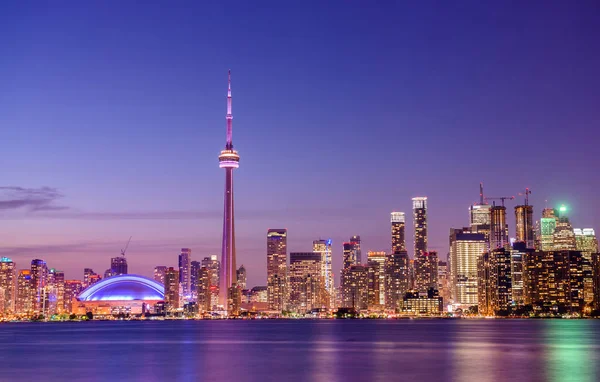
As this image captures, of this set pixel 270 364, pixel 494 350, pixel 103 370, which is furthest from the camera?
pixel 494 350

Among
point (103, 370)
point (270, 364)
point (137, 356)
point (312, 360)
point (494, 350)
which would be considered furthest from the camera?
point (494, 350)

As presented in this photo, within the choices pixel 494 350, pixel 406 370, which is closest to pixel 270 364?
pixel 406 370

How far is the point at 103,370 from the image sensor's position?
Result: 8288 centimetres

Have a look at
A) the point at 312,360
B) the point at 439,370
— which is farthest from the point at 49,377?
the point at 439,370

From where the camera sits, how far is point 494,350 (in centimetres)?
11206

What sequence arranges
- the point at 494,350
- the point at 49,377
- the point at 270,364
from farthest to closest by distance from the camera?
the point at 494,350
the point at 270,364
the point at 49,377

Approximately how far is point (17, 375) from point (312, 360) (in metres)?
33.4

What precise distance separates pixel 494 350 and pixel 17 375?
6399cm

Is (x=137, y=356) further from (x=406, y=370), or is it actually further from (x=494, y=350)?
(x=494, y=350)

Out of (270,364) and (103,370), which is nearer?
(103,370)

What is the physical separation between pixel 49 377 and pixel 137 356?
87.4ft

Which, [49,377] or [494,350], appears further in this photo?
[494,350]

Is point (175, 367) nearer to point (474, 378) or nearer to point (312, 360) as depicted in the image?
point (312, 360)

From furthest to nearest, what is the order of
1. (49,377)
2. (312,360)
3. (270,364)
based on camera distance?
(312,360) < (270,364) < (49,377)
